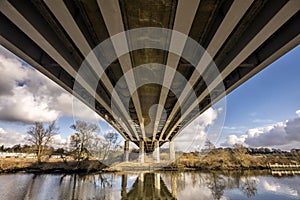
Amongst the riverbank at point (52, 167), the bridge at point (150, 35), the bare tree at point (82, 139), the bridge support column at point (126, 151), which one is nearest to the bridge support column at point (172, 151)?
the bridge support column at point (126, 151)

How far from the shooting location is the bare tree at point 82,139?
24.5 meters

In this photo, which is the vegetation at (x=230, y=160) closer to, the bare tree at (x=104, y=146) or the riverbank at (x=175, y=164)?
the riverbank at (x=175, y=164)

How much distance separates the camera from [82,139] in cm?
2503

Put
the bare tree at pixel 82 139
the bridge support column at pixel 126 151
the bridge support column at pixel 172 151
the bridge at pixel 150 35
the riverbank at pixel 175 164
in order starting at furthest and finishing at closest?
the bridge support column at pixel 126 151 → the bridge support column at pixel 172 151 → the bare tree at pixel 82 139 → the riverbank at pixel 175 164 → the bridge at pixel 150 35

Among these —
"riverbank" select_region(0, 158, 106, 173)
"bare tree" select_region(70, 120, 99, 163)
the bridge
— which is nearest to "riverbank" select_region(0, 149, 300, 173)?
"riverbank" select_region(0, 158, 106, 173)

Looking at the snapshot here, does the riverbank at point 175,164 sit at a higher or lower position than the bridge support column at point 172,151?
lower

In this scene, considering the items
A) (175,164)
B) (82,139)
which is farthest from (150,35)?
(175,164)

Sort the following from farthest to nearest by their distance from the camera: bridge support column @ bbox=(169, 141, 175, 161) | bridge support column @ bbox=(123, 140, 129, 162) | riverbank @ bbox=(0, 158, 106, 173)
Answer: bridge support column @ bbox=(123, 140, 129, 162) < bridge support column @ bbox=(169, 141, 175, 161) < riverbank @ bbox=(0, 158, 106, 173)

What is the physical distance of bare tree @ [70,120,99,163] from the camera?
24513 millimetres

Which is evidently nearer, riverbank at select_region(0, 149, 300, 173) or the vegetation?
riverbank at select_region(0, 149, 300, 173)

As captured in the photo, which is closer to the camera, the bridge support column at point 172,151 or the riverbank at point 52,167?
the riverbank at point 52,167

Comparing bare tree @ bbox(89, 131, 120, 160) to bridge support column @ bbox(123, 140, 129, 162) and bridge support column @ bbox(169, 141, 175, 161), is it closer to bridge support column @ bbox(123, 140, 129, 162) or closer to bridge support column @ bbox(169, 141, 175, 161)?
bridge support column @ bbox(123, 140, 129, 162)

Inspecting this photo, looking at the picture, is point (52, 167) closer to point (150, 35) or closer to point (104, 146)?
point (104, 146)

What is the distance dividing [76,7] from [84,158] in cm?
2429
